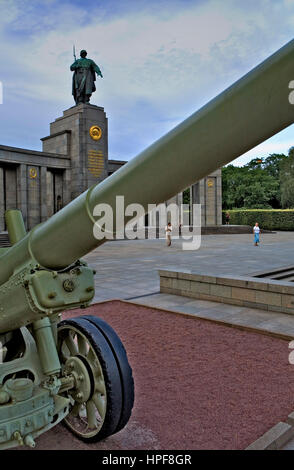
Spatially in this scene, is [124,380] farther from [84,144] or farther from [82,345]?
[84,144]

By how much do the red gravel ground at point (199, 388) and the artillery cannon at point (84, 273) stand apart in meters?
0.50

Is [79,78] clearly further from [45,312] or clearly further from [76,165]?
[45,312]

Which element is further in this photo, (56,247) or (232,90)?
(56,247)

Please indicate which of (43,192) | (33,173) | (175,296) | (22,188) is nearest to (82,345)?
(175,296)

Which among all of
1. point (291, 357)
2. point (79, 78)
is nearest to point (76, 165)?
point (79, 78)

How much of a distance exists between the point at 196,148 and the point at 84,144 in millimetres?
29746

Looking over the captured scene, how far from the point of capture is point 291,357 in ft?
16.1

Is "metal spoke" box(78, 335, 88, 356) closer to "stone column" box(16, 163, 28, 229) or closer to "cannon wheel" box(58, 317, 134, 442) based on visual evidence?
"cannon wheel" box(58, 317, 134, 442)

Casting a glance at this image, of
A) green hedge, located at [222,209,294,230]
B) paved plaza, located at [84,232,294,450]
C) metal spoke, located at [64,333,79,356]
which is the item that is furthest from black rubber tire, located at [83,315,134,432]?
green hedge, located at [222,209,294,230]

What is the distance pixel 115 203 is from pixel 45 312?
94 centimetres

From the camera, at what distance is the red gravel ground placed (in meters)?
3.12

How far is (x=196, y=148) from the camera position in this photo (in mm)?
1754

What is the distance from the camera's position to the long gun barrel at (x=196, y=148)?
5.02ft

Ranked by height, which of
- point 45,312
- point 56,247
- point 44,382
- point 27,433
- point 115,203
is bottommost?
point 27,433
